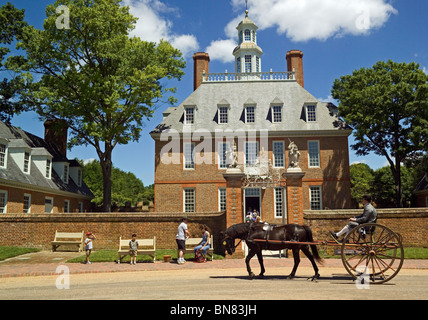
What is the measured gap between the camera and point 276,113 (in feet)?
102

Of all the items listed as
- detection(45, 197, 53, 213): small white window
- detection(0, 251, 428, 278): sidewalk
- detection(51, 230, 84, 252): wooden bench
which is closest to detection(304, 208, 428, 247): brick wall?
detection(0, 251, 428, 278): sidewalk

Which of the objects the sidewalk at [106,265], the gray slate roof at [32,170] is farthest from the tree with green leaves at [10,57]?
the sidewalk at [106,265]

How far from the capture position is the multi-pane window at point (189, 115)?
31.0m

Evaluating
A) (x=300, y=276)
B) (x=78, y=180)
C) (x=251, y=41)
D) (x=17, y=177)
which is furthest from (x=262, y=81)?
(x=300, y=276)

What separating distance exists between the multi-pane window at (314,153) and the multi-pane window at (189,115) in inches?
410

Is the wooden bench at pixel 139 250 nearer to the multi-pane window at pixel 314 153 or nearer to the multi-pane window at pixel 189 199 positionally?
the multi-pane window at pixel 189 199

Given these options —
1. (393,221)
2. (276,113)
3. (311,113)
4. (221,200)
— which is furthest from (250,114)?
(393,221)

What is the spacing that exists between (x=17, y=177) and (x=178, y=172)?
1183 cm

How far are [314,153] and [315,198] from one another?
3.83 metres

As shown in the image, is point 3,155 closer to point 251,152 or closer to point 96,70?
point 96,70

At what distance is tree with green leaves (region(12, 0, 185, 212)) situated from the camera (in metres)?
23.9

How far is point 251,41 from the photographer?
42.0m
